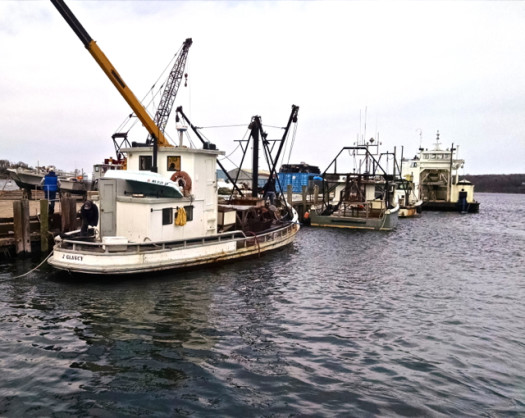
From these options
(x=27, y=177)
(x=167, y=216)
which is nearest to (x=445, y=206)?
(x=167, y=216)

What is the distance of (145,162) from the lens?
18.0m

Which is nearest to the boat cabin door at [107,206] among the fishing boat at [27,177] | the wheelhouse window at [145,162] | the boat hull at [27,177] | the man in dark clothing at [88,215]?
the man in dark clothing at [88,215]

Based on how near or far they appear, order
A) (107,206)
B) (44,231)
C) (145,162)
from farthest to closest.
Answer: (44,231), (145,162), (107,206)

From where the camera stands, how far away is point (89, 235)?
16078mm

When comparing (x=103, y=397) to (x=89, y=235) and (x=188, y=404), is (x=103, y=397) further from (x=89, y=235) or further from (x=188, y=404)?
(x=89, y=235)

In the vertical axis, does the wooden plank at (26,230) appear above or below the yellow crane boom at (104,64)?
below

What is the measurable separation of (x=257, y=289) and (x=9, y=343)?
8322 mm

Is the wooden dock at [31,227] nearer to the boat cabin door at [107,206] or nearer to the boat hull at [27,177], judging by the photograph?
the boat cabin door at [107,206]

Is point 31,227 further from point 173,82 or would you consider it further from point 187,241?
point 173,82

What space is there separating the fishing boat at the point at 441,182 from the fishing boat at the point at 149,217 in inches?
1933

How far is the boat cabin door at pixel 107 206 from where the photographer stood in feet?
52.4

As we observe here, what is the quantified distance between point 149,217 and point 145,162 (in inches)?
128

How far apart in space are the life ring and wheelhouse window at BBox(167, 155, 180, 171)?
0.36 meters

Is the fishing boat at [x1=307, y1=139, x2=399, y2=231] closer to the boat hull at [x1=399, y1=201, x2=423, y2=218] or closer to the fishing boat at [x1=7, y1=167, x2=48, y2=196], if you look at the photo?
the boat hull at [x1=399, y1=201, x2=423, y2=218]
